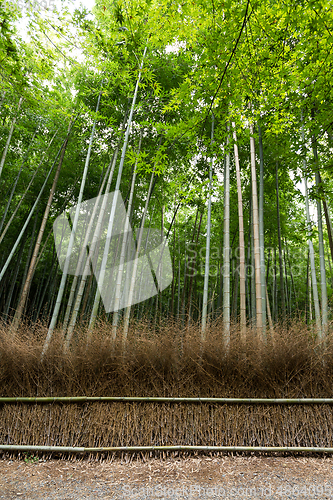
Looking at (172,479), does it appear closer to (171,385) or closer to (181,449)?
(181,449)

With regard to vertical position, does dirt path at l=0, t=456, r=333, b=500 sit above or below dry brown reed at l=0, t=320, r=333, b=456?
below

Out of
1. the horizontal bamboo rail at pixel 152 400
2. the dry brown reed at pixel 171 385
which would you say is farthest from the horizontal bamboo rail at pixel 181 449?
the horizontal bamboo rail at pixel 152 400

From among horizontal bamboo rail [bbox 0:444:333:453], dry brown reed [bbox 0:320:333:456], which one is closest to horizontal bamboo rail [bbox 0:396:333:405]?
dry brown reed [bbox 0:320:333:456]

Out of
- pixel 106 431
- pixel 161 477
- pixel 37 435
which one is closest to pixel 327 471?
pixel 161 477

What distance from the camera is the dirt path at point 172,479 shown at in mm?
1834

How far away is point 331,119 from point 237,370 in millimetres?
2486

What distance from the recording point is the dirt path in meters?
1.83

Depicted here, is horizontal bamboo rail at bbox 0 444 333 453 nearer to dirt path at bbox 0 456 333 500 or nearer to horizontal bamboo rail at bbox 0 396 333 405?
dirt path at bbox 0 456 333 500

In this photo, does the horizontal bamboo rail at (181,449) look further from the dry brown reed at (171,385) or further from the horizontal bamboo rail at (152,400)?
Answer: the horizontal bamboo rail at (152,400)

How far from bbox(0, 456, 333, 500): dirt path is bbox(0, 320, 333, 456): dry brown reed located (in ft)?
0.51

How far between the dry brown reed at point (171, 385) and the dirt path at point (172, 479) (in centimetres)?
15

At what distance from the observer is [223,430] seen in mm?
2326

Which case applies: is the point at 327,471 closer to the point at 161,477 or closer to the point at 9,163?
the point at 161,477

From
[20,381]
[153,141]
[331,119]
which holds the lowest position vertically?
[20,381]
